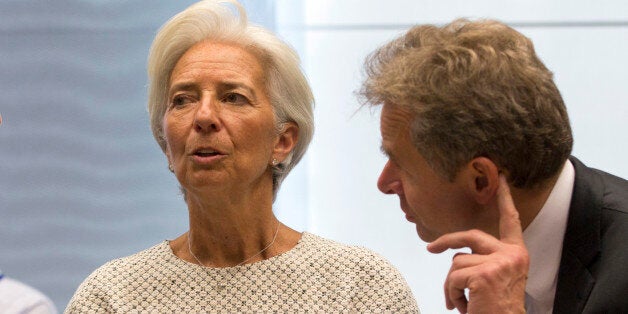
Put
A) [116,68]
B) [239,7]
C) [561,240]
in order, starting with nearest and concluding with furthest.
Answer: [561,240] < [239,7] < [116,68]

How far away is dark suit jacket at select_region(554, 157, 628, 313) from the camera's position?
5.74 ft

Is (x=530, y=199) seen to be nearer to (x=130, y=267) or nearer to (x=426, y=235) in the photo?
(x=426, y=235)

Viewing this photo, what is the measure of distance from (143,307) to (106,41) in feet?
5.71

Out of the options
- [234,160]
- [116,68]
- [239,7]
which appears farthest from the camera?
[116,68]

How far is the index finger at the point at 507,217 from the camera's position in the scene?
67.6 inches

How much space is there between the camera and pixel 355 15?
13.0 feet

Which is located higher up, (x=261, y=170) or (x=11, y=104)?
(x=11, y=104)

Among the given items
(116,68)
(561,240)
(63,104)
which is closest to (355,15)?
(116,68)

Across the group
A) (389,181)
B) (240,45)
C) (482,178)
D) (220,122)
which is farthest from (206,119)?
(482,178)

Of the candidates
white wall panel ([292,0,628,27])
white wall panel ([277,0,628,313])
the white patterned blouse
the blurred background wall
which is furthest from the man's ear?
white wall panel ([292,0,628,27])

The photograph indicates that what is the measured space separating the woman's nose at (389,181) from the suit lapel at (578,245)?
36 centimetres

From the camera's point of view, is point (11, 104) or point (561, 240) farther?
point (11, 104)

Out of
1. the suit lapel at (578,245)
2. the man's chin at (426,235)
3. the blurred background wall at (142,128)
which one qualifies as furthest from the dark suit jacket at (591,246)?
the blurred background wall at (142,128)

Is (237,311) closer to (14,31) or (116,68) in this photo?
(116,68)
